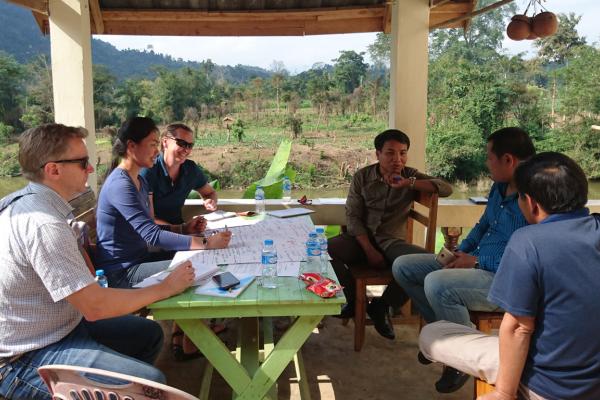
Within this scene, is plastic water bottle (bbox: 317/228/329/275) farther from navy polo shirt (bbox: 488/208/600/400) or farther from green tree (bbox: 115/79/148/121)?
green tree (bbox: 115/79/148/121)

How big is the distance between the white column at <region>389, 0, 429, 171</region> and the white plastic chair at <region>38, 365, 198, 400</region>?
285 centimetres

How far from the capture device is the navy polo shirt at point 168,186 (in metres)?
3.10

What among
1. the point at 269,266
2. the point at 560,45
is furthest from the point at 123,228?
the point at 560,45

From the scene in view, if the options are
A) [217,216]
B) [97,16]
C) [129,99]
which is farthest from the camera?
[129,99]

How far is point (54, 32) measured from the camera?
3.64 meters

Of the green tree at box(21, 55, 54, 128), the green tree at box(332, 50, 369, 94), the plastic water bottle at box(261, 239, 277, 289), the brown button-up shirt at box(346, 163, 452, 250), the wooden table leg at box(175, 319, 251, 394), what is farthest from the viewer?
the green tree at box(332, 50, 369, 94)

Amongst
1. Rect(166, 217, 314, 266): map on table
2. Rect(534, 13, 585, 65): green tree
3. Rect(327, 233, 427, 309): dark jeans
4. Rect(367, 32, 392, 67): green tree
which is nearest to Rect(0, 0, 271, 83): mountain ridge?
Rect(367, 32, 392, 67): green tree

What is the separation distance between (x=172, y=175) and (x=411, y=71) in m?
1.89

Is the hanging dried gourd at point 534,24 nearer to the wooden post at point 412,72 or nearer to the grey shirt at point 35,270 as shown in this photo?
the wooden post at point 412,72

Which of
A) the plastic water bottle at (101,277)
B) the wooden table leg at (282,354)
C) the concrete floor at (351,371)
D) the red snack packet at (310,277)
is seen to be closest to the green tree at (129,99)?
the concrete floor at (351,371)

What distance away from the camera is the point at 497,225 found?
8.32 ft

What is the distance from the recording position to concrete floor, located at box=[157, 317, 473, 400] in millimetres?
2518

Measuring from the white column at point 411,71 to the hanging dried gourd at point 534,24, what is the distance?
2.42ft

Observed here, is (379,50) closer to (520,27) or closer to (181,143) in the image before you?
(520,27)
